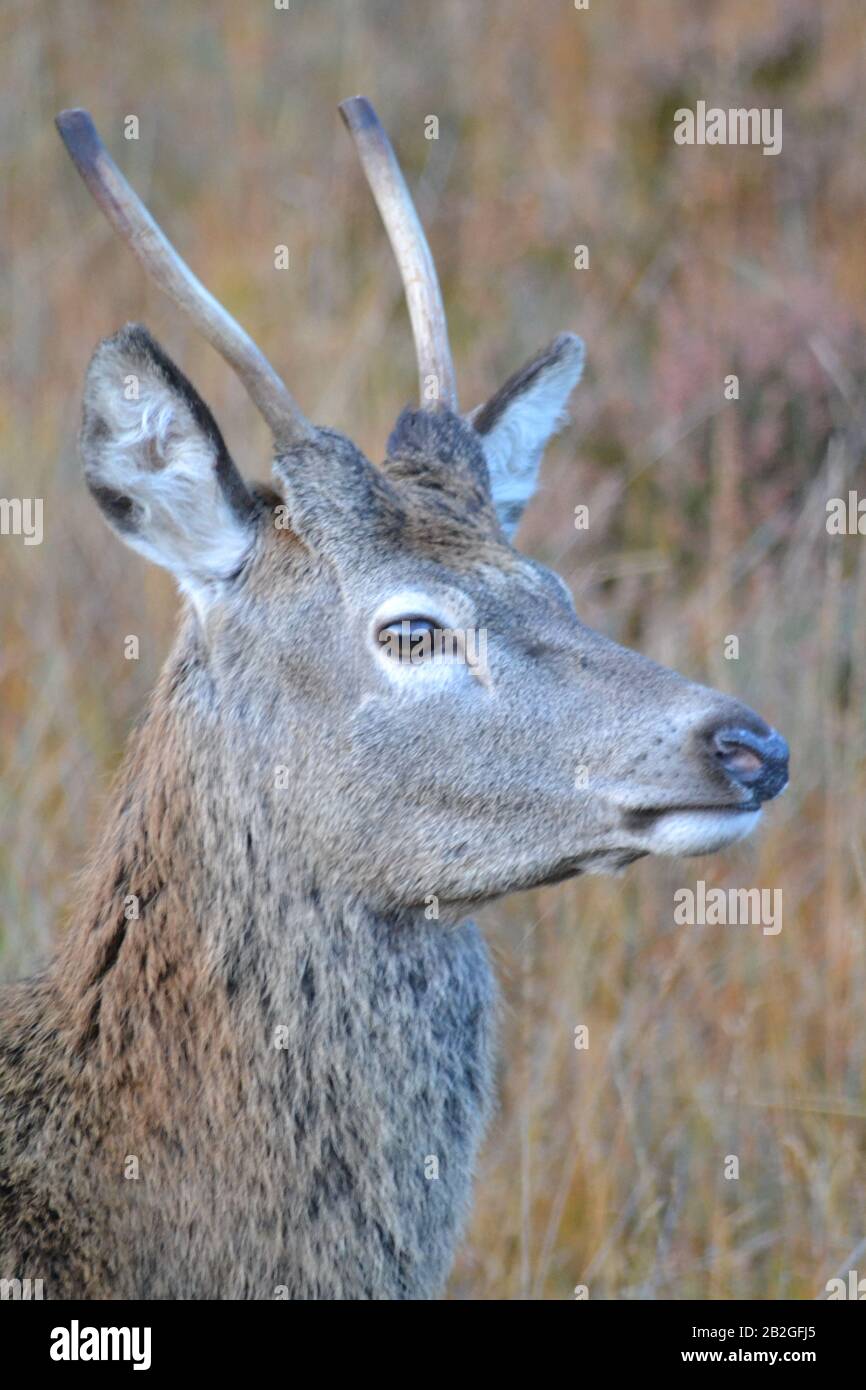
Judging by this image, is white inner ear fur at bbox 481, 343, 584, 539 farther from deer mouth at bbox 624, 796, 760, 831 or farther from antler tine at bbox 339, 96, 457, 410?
deer mouth at bbox 624, 796, 760, 831

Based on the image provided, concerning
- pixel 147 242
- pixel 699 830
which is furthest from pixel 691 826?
pixel 147 242

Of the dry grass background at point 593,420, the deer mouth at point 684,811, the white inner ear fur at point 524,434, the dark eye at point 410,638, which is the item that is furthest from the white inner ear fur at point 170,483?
the dry grass background at point 593,420

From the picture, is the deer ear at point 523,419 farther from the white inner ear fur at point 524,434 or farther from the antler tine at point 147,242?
the antler tine at point 147,242

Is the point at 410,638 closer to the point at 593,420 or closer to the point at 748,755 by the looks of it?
the point at 748,755

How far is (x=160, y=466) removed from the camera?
3.70 m

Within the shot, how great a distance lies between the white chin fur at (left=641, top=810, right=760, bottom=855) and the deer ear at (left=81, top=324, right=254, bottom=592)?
1.02 m

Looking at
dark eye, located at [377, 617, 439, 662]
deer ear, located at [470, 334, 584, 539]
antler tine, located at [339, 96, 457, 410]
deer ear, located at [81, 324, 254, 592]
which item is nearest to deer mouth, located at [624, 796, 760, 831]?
dark eye, located at [377, 617, 439, 662]

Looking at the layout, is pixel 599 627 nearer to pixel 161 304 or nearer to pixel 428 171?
pixel 161 304

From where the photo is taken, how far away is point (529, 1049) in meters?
5.43

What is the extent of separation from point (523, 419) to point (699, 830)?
1.38m

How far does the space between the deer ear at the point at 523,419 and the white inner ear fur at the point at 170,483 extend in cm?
77

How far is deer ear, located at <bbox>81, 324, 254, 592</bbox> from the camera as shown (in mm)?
3576

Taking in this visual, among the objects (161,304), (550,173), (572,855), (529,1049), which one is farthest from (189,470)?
(550,173)

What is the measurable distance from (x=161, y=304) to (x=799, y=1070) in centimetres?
511
